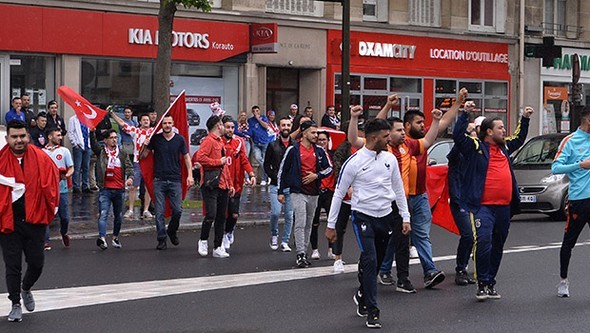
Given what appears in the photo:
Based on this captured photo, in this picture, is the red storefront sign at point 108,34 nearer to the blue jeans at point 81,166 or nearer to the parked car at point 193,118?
the parked car at point 193,118

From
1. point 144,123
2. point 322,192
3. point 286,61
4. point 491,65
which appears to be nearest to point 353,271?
point 322,192

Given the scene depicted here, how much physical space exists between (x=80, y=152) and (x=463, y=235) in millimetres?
12361

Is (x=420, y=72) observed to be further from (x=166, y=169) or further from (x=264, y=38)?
(x=166, y=169)

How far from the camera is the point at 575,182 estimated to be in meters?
11.0

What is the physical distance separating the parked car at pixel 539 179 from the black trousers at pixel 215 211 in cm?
659

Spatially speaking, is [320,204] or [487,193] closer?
[487,193]

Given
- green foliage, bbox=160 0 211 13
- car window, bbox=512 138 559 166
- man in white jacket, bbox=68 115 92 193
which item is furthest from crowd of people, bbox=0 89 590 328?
car window, bbox=512 138 559 166

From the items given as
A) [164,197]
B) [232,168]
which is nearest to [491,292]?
[232,168]

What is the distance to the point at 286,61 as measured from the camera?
28547mm

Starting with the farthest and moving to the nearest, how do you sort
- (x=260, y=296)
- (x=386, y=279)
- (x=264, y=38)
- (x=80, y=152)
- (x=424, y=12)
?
1. (x=424, y=12)
2. (x=264, y=38)
3. (x=80, y=152)
4. (x=386, y=279)
5. (x=260, y=296)

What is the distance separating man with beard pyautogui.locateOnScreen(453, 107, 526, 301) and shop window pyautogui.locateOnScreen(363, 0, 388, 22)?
66.0 ft

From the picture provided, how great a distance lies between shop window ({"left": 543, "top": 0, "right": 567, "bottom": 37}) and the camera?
37.2m

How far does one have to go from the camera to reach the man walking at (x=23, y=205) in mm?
9617

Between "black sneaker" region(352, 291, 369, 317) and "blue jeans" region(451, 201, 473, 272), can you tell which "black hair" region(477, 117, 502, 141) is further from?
"black sneaker" region(352, 291, 369, 317)
